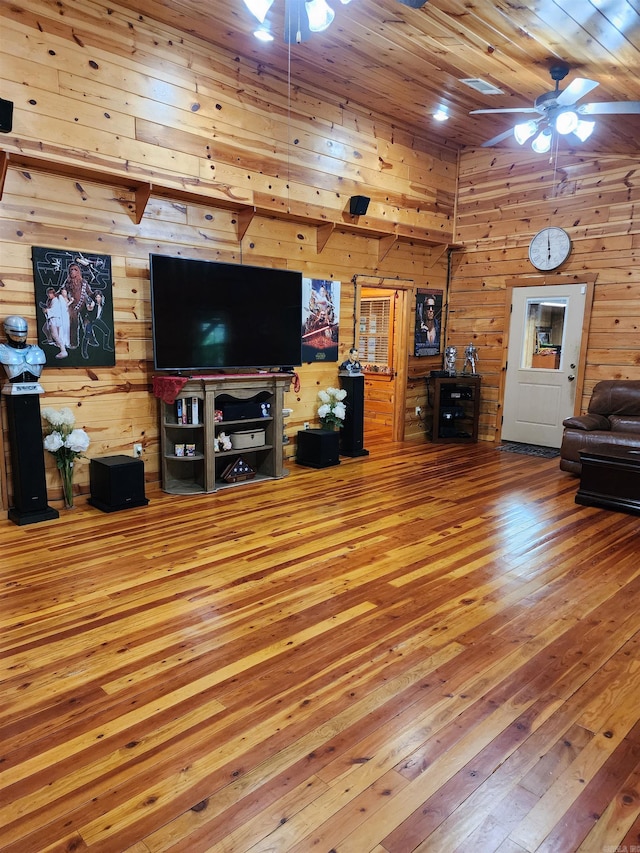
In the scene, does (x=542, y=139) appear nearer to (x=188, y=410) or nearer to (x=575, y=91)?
(x=575, y=91)

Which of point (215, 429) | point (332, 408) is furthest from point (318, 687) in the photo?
point (332, 408)

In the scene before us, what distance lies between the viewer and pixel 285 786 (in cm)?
170

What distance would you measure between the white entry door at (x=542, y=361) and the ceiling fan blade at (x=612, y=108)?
2743 mm

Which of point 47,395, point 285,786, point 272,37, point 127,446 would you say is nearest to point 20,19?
point 272,37

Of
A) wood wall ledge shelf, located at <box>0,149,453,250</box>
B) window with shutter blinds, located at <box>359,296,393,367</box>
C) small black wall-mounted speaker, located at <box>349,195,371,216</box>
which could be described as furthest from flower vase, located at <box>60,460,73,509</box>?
window with shutter blinds, located at <box>359,296,393,367</box>

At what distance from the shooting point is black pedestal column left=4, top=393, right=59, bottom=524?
155 inches

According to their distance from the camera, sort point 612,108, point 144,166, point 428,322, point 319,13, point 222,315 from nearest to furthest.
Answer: point 319,13
point 612,108
point 144,166
point 222,315
point 428,322

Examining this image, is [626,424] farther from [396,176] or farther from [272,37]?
[272,37]

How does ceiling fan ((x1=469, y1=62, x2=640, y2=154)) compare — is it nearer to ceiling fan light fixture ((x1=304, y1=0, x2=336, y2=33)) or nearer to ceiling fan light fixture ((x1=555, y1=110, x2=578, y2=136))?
ceiling fan light fixture ((x1=555, y1=110, x2=578, y2=136))

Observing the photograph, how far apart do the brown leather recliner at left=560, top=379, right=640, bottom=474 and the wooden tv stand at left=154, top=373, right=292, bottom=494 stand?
2.99m

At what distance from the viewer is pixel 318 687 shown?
2.19 meters

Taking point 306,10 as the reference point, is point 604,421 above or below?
below

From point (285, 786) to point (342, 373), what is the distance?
5.12 metres

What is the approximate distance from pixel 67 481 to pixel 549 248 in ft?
19.7
